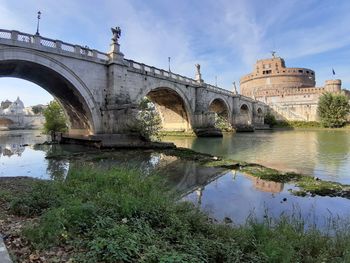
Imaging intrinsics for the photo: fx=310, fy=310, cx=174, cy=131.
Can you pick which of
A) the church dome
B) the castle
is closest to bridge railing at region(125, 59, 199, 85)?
the castle

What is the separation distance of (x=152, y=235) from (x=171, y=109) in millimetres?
36573

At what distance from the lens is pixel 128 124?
21953 mm

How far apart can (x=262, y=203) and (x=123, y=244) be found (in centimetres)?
504

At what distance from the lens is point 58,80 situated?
22.1 metres

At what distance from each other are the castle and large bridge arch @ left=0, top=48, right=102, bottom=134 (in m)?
54.9

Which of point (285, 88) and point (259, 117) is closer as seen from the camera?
point (259, 117)

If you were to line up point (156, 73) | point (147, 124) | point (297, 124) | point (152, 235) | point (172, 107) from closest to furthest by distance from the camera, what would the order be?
1. point (152, 235)
2. point (147, 124)
3. point (156, 73)
4. point (172, 107)
5. point (297, 124)

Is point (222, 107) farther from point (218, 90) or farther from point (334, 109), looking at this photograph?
point (334, 109)

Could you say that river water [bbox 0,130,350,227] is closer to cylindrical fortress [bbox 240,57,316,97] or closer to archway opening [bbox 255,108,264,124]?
archway opening [bbox 255,108,264,124]

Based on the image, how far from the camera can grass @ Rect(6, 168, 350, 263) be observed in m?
3.50

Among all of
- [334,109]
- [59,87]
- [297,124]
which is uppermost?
[334,109]

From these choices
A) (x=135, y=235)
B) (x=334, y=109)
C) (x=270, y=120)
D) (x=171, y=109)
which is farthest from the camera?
(x=270, y=120)

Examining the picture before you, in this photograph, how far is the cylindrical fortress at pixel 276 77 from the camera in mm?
84062

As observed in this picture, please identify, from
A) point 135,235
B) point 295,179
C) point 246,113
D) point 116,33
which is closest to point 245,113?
point 246,113
